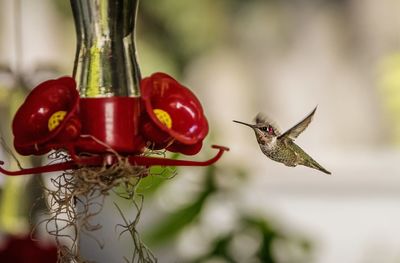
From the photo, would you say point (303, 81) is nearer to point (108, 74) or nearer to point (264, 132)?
point (108, 74)

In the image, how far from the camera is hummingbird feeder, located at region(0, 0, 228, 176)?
955 millimetres

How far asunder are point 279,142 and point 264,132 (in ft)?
0.13

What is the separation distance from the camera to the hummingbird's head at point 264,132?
2.85 feet

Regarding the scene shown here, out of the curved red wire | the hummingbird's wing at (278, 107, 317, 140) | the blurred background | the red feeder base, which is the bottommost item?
the blurred background

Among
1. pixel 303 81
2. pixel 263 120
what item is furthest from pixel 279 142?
pixel 303 81

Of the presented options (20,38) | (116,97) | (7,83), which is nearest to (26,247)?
(7,83)

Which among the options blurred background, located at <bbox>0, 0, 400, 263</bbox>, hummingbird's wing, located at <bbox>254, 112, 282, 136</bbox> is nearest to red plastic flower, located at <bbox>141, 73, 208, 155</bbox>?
hummingbird's wing, located at <bbox>254, 112, 282, 136</bbox>

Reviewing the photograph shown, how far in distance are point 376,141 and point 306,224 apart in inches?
16.6

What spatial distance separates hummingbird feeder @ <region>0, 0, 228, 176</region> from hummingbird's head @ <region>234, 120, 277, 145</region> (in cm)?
7

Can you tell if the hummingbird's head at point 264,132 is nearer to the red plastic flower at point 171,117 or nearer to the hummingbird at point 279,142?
the hummingbird at point 279,142

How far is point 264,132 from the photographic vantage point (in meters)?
0.87

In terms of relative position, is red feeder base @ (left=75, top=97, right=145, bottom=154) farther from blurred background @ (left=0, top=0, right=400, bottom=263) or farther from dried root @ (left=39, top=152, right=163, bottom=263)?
blurred background @ (left=0, top=0, right=400, bottom=263)

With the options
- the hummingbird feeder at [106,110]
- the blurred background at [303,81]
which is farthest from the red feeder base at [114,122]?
the blurred background at [303,81]

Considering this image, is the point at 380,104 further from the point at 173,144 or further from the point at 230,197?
the point at 173,144
